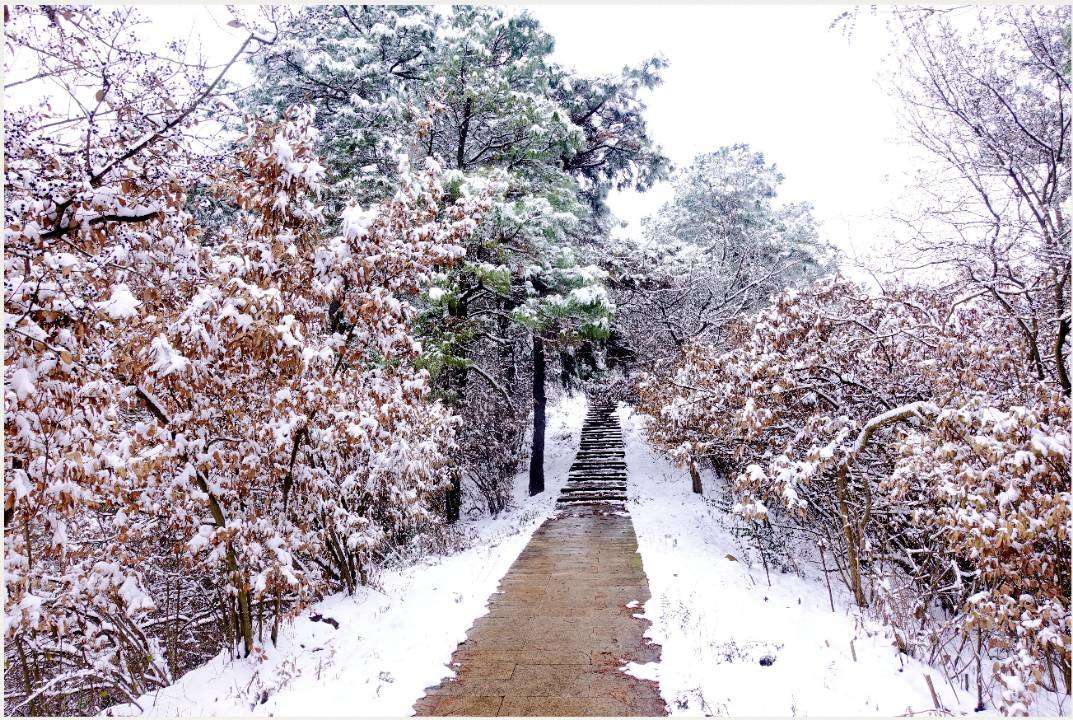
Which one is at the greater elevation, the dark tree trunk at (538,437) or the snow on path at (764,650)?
the dark tree trunk at (538,437)

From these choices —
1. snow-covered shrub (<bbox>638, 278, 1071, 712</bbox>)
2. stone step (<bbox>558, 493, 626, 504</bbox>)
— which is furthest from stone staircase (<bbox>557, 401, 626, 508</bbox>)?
snow-covered shrub (<bbox>638, 278, 1071, 712</bbox>)

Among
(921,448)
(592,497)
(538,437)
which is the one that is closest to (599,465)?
(538,437)

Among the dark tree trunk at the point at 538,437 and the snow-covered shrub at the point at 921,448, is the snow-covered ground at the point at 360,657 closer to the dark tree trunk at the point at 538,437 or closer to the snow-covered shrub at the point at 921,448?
the snow-covered shrub at the point at 921,448

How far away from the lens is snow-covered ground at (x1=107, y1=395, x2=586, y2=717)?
4500 mm

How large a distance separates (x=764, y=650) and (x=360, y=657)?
381cm

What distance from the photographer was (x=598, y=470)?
16.1m

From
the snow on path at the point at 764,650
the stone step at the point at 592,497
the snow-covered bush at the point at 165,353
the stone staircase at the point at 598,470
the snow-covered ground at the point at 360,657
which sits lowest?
the snow on path at the point at 764,650

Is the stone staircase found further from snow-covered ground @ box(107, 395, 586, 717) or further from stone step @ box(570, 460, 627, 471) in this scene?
snow-covered ground @ box(107, 395, 586, 717)

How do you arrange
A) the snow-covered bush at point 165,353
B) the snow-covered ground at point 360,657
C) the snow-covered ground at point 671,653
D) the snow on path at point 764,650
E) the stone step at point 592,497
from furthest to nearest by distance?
the stone step at point 592,497, the snow-covered ground at point 360,657, the snow-covered ground at point 671,653, the snow on path at point 764,650, the snow-covered bush at point 165,353

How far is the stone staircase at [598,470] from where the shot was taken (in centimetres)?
1380

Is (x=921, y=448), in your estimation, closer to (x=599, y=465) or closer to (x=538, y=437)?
(x=538, y=437)

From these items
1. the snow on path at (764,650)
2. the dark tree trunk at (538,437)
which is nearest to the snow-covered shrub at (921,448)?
the snow on path at (764,650)

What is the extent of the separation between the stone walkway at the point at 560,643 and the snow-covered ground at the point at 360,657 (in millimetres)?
277

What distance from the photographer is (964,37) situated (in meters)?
6.46
